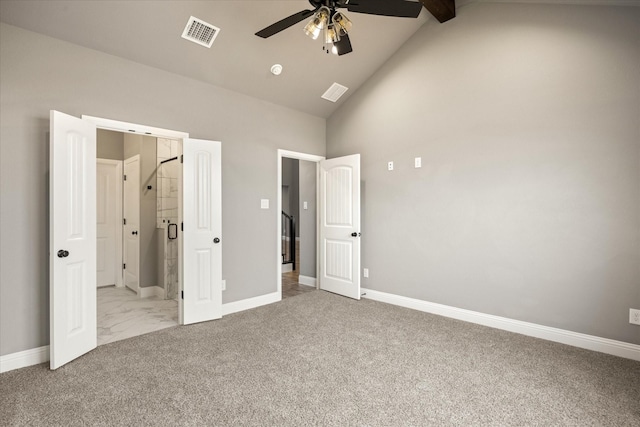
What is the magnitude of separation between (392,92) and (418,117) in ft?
1.89

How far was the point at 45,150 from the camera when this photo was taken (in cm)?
262

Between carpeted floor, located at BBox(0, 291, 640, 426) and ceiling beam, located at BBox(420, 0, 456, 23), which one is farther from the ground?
ceiling beam, located at BBox(420, 0, 456, 23)

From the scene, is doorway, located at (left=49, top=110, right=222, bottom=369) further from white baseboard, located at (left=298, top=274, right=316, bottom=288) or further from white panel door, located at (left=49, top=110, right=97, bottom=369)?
white baseboard, located at (left=298, top=274, right=316, bottom=288)

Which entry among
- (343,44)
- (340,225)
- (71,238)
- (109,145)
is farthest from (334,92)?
(109,145)

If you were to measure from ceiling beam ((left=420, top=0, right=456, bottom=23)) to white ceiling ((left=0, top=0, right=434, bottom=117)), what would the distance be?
0.23 m

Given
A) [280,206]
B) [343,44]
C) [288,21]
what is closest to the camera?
[288,21]

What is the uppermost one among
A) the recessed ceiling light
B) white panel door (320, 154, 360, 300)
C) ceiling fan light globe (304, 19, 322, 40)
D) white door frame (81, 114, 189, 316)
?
the recessed ceiling light

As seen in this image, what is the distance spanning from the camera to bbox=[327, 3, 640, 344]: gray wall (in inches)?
107

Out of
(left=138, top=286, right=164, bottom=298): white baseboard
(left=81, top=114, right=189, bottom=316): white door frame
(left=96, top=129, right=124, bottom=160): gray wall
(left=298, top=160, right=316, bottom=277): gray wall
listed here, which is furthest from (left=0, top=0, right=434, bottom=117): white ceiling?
(left=138, top=286, right=164, bottom=298): white baseboard

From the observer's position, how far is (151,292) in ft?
15.3

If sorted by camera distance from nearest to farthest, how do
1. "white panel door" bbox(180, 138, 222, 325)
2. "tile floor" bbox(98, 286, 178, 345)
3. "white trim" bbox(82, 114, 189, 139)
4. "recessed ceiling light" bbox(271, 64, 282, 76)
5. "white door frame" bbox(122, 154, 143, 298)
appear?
1. "white trim" bbox(82, 114, 189, 139)
2. "tile floor" bbox(98, 286, 178, 345)
3. "white panel door" bbox(180, 138, 222, 325)
4. "recessed ceiling light" bbox(271, 64, 282, 76)
5. "white door frame" bbox(122, 154, 143, 298)

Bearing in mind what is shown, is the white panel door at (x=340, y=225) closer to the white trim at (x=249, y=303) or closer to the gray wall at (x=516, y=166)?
the gray wall at (x=516, y=166)

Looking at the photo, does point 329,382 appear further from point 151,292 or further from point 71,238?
point 151,292

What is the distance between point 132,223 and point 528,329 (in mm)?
5591
